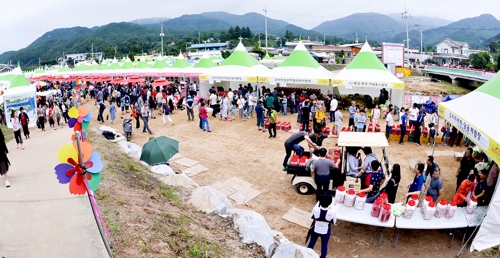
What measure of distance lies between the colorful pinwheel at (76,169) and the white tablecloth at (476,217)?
583 centimetres

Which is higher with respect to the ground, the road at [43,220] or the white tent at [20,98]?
the white tent at [20,98]

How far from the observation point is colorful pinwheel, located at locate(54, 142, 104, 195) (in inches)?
144

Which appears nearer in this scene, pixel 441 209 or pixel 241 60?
pixel 441 209

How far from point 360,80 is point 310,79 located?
7.75ft

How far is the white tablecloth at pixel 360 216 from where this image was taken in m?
5.51

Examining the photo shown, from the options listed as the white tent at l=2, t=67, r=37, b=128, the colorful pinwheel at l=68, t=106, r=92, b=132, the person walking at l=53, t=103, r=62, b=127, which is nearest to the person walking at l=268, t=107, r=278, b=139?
the colorful pinwheel at l=68, t=106, r=92, b=132

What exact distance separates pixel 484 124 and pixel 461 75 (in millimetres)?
36193

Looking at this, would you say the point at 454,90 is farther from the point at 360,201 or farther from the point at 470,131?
the point at 360,201

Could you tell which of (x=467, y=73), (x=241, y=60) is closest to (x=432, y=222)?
(x=241, y=60)

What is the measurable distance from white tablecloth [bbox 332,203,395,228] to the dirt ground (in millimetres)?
541

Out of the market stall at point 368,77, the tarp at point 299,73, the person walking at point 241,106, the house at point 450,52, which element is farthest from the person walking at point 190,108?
the house at point 450,52

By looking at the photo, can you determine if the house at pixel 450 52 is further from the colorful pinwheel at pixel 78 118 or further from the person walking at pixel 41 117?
the colorful pinwheel at pixel 78 118

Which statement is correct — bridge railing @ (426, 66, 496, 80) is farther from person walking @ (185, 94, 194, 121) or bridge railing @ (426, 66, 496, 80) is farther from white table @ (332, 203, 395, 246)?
white table @ (332, 203, 395, 246)

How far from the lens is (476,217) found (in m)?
5.55
